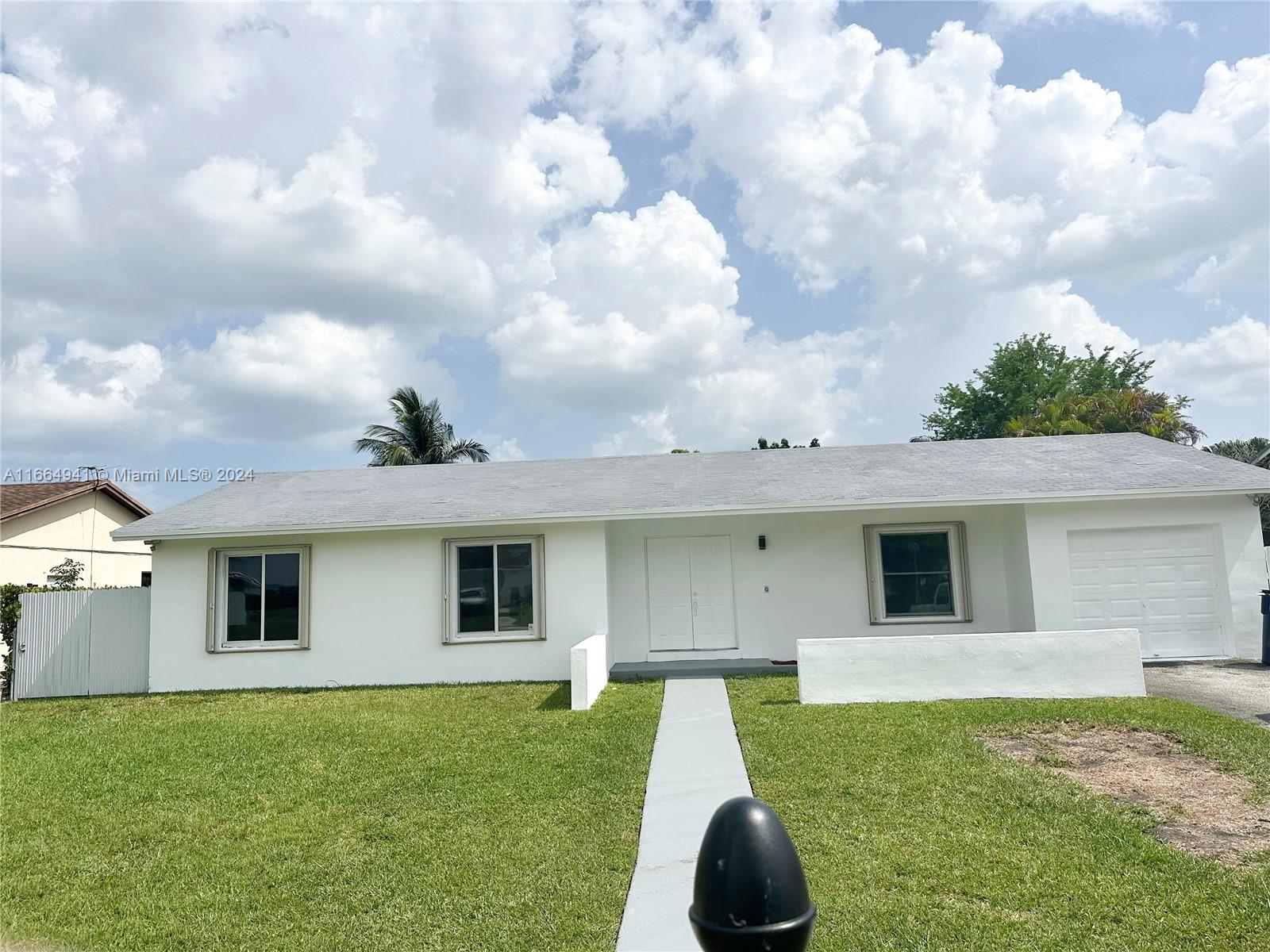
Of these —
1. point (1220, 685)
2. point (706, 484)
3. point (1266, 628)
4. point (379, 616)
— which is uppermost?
point (706, 484)

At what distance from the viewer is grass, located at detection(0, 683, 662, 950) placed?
176 inches

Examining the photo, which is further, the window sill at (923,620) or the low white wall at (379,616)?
the window sill at (923,620)

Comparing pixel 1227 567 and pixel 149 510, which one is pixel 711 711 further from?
pixel 149 510

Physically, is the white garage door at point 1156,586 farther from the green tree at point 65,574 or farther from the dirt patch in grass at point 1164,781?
the green tree at point 65,574

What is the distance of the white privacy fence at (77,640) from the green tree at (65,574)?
7.08m

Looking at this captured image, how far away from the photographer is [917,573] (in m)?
14.2

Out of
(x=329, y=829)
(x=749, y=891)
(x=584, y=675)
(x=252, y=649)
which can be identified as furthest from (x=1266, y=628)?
(x=252, y=649)

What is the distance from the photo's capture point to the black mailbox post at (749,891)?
5.16 ft

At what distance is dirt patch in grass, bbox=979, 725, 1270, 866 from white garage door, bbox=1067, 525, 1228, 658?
17.3 ft

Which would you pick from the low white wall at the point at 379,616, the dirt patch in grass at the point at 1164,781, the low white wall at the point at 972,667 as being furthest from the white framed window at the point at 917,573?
the dirt patch in grass at the point at 1164,781

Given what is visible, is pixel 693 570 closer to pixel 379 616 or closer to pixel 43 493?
pixel 379 616

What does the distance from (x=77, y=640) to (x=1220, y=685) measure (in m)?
16.6

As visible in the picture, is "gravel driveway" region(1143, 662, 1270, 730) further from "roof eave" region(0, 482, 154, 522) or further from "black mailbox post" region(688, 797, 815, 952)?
"roof eave" region(0, 482, 154, 522)

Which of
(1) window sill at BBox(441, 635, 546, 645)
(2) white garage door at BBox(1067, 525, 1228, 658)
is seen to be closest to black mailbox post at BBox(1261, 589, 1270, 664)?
(2) white garage door at BBox(1067, 525, 1228, 658)
